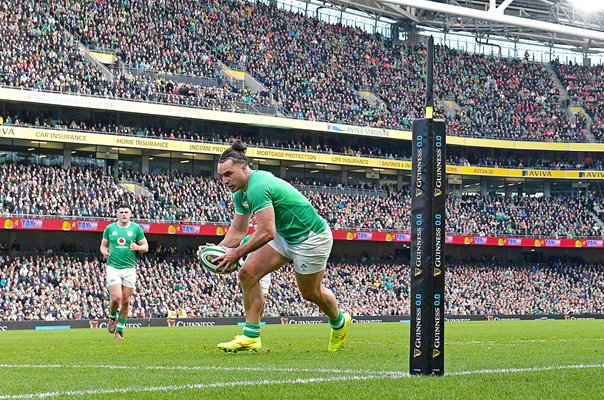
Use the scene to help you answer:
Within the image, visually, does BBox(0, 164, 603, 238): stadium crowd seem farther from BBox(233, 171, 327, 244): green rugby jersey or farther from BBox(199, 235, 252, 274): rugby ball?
BBox(199, 235, 252, 274): rugby ball

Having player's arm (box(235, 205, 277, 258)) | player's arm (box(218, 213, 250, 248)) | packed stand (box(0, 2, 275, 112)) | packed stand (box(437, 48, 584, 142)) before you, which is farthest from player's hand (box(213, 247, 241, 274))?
packed stand (box(437, 48, 584, 142))

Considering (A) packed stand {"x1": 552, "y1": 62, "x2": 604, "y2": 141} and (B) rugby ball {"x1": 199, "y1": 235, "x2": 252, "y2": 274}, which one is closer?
(B) rugby ball {"x1": 199, "y1": 235, "x2": 252, "y2": 274}

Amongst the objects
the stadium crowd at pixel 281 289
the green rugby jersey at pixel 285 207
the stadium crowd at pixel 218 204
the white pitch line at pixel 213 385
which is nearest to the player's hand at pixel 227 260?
the green rugby jersey at pixel 285 207

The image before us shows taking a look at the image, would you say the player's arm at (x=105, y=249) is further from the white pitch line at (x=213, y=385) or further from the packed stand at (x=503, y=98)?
the packed stand at (x=503, y=98)

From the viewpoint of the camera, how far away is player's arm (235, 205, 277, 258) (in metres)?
10.9

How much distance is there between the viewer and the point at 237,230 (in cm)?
1206

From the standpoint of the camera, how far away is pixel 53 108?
52.4m

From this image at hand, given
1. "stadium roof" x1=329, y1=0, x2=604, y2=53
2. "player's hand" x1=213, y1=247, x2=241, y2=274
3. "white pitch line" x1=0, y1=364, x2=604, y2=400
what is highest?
"stadium roof" x1=329, y1=0, x2=604, y2=53

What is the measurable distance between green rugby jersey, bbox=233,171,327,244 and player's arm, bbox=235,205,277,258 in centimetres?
23

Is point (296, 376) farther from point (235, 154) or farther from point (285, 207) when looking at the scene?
point (235, 154)

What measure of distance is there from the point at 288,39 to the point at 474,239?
18839 mm

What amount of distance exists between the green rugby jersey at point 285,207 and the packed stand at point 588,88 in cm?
6344

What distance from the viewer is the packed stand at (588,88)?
7369cm

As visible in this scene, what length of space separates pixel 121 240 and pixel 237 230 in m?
8.08
